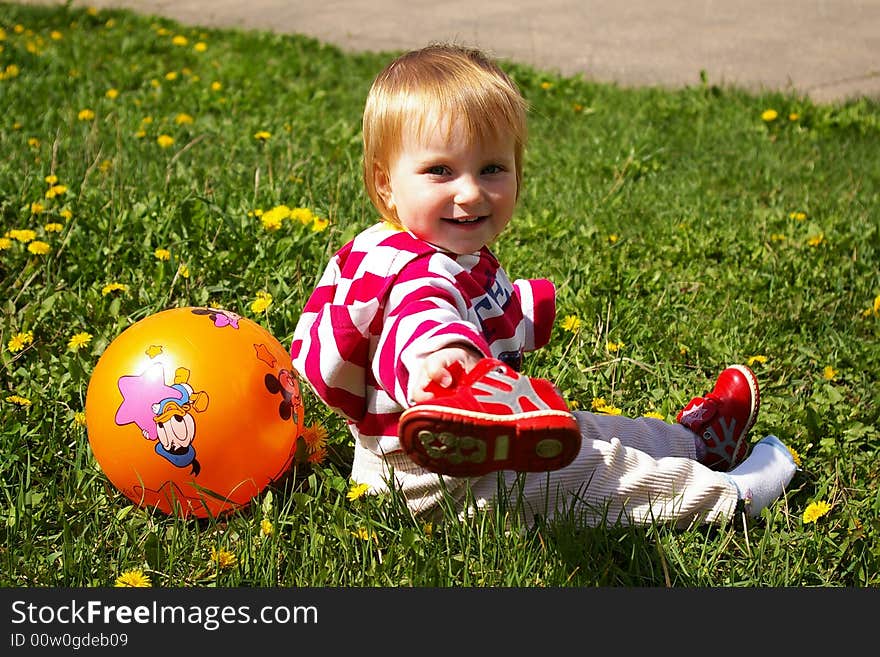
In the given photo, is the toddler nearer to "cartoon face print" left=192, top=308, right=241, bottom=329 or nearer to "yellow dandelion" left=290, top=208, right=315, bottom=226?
"cartoon face print" left=192, top=308, right=241, bottom=329

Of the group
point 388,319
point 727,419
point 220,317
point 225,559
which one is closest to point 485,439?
point 388,319

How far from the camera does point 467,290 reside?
92.8 inches

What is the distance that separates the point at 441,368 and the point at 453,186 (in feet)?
1.80

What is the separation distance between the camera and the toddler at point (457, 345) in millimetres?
1761

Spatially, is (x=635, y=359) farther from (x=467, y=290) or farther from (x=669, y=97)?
(x=669, y=97)

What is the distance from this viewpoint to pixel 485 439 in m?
1.73

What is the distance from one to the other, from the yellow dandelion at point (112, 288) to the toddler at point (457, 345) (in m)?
1.10

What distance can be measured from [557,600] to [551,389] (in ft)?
2.11

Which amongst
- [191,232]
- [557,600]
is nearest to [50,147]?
[191,232]

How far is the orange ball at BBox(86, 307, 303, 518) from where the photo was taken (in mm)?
2459

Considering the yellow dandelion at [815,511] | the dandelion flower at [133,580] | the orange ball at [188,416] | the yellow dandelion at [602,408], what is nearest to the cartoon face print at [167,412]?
the orange ball at [188,416]

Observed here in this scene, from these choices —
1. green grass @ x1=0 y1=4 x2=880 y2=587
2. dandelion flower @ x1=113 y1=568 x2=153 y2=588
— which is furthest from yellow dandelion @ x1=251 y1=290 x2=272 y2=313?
dandelion flower @ x1=113 y1=568 x2=153 y2=588

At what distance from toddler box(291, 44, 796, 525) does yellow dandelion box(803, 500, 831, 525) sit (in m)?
0.12

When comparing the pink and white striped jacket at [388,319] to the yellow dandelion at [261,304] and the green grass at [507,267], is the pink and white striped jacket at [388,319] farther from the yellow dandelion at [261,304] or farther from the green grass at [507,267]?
the yellow dandelion at [261,304]
